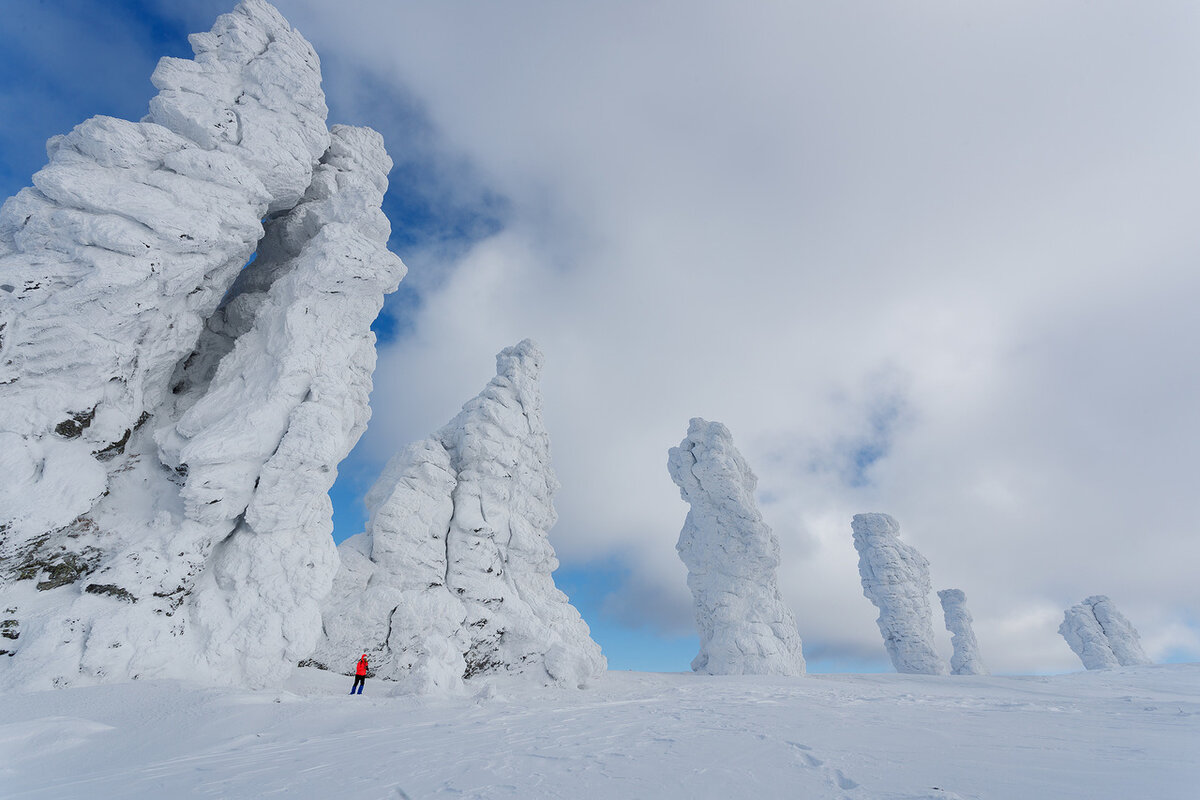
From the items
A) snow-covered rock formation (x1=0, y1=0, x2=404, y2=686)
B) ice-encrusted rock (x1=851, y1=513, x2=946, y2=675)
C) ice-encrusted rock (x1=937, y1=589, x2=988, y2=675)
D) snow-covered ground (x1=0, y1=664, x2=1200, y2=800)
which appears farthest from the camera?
ice-encrusted rock (x1=937, y1=589, x2=988, y2=675)

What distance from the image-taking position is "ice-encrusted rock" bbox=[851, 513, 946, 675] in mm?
40162

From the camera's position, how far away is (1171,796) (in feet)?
12.8

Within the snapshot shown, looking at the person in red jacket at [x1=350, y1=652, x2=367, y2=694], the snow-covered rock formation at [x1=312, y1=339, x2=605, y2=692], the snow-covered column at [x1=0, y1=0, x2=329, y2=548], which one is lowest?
the person in red jacket at [x1=350, y1=652, x2=367, y2=694]

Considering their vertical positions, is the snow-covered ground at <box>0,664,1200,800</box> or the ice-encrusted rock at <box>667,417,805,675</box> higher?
the ice-encrusted rock at <box>667,417,805,675</box>

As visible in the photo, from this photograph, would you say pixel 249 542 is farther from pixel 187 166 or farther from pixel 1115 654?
pixel 1115 654

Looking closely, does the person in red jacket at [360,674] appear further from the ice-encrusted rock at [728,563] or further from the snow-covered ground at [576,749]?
the ice-encrusted rock at [728,563]

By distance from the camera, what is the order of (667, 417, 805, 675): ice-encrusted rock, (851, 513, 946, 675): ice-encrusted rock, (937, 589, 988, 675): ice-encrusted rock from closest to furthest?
1. (667, 417, 805, 675): ice-encrusted rock
2. (851, 513, 946, 675): ice-encrusted rock
3. (937, 589, 988, 675): ice-encrusted rock

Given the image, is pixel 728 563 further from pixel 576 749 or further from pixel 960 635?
pixel 960 635

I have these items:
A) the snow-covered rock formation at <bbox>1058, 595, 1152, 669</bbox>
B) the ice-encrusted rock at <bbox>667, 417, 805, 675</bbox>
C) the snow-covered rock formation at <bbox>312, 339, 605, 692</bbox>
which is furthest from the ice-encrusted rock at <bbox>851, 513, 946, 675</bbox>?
the snow-covered rock formation at <bbox>312, 339, 605, 692</bbox>

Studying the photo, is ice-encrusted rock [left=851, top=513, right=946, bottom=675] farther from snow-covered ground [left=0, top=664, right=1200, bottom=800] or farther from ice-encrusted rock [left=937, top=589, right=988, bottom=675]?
snow-covered ground [left=0, top=664, right=1200, bottom=800]

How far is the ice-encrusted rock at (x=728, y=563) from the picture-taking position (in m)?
30.7

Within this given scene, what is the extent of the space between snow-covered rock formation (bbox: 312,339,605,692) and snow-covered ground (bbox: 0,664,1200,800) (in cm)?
635

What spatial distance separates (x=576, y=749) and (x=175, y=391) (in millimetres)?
22000

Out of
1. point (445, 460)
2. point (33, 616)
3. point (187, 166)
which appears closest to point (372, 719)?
point (33, 616)
